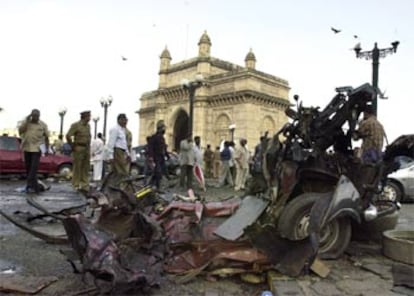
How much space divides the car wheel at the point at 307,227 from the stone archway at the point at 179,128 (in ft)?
158

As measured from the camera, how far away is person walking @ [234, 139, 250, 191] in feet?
50.2

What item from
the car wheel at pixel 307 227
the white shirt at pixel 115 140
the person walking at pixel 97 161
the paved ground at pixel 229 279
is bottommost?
the paved ground at pixel 229 279

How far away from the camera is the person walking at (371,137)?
18.7 feet

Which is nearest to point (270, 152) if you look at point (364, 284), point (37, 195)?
point (364, 284)

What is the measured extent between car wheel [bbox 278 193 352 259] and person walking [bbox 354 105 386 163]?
1.45 meters

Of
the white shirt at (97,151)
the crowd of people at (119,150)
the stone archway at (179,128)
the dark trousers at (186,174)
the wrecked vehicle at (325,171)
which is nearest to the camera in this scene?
the wrecked vehicle at (325,171)

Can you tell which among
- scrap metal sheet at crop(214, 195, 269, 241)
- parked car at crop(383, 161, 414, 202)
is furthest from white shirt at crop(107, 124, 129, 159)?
parked car at crop(383, 161, 414, 202)

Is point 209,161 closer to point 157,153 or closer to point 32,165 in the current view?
point 157,153

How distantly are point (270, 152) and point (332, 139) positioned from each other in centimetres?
82

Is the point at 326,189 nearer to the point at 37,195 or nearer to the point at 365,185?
the point at 365,185

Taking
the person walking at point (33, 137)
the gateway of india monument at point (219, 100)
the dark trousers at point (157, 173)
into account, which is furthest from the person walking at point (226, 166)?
the gateway of india monument at point (219, 100)

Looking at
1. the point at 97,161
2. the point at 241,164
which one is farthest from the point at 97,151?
the point at 241,164

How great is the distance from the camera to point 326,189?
4836 mm

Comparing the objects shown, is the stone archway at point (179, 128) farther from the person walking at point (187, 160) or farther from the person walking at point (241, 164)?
the person walking at point (187, 160)
